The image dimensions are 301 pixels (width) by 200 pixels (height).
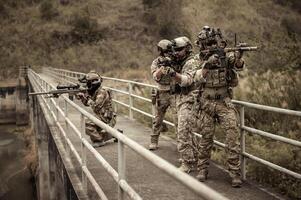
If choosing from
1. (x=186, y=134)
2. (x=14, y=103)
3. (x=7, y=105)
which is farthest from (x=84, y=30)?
(x=186, y=134)

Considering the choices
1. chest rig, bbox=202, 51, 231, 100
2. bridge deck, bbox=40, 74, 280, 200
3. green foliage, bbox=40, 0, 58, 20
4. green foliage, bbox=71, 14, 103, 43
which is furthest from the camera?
green foliage, bbox=40, 0, 58, 20

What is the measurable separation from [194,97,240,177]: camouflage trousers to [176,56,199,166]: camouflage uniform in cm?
48

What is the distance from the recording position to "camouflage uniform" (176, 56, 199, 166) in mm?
6270

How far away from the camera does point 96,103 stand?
8.45 m

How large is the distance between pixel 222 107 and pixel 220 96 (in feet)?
0.48

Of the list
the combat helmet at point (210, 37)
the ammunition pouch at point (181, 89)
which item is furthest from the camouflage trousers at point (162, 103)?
the combat helmet at point (210, 37)

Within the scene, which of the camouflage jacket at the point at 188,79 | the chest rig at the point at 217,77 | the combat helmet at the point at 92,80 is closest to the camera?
the chest rig at the point at 217,77

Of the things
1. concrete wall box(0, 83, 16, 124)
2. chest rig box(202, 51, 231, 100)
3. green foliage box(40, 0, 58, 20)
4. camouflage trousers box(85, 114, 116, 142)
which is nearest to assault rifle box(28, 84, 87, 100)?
camouflage trousers box(85, 114, 116, 142)

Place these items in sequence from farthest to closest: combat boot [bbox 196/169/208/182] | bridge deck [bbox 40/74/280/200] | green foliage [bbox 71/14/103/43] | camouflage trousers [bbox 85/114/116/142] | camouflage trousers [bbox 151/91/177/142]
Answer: green foliage [bbox 71/14/103/43], camouflage trousers [bbox 85/114/116/142], camouflage trousers [bbox 151/91/177/142], combat boot [bbox 196/169/208/182], bridge deck [bbox 40/74/280/200]

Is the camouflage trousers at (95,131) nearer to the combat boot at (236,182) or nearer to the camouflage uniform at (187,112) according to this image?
the camouflage uniform at (187,112)

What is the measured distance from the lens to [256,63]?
22.1m

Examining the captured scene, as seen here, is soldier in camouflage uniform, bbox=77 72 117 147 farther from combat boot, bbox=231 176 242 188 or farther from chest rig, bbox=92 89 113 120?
combat boot, bbox=231 176 242 188

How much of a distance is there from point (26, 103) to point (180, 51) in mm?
32594

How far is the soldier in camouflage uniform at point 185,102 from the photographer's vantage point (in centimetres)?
629
